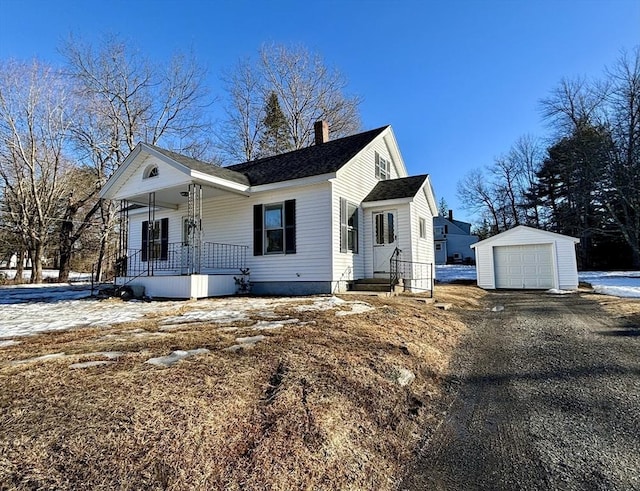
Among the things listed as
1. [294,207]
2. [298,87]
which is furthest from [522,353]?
[298,87]

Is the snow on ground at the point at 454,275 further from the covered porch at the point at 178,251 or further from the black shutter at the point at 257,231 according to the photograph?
the covered porch at the point at 178,251

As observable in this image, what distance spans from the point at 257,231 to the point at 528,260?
1401 cm

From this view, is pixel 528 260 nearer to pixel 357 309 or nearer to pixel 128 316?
pixel 357 309

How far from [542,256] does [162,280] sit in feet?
56.4

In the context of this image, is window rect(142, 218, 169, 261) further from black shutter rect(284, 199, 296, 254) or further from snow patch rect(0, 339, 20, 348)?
snow patch rect(0, 339, 20, 348)

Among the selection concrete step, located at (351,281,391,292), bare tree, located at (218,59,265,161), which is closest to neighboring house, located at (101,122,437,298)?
concrete step, located at (351,281,391,292)

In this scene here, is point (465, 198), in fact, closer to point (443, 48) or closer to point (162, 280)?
point (443, 48)

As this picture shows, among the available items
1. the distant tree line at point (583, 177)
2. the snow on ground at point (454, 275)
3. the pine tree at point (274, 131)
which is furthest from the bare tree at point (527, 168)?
the pine tree at point (274, 131)

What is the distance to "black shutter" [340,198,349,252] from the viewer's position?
11.1 m

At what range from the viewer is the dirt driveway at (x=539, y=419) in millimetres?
2512

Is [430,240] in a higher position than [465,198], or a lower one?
lower

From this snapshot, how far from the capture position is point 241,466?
7.46 feet

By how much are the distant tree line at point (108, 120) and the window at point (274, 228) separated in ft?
52.1

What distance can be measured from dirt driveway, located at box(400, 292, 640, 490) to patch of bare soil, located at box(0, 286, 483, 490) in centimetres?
31
